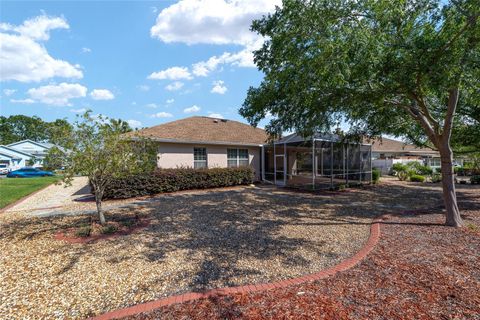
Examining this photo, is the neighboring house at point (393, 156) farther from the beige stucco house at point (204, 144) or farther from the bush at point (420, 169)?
the beige stucco house at point (204, 144)

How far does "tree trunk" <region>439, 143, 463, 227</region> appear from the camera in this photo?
22.7 ft

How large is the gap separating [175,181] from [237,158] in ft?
18.3

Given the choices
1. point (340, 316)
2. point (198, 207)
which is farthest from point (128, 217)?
point (340, 316)

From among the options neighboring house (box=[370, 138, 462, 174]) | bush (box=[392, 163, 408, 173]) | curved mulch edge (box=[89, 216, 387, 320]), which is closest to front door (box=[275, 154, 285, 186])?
neighboring house (box=[370, 138, 462, 174])

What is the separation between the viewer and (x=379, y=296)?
11.2ft

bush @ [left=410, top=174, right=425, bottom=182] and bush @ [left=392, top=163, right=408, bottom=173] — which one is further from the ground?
bush @ [left=392, top=163, right=408, bottom=173]

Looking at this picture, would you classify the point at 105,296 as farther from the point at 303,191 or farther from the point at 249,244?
the point at 303,191

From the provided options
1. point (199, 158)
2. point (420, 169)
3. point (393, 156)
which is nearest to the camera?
point (199, 158)

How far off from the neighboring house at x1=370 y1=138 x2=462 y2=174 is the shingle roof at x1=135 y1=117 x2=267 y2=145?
13.8 metres

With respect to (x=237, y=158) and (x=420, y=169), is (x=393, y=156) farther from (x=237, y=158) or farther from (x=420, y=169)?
(x=237, y=158)

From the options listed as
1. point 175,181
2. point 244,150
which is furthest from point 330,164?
point 175,181

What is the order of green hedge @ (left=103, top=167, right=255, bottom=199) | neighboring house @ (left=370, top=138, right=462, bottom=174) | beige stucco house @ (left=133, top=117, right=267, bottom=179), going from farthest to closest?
neighboring house @ (left=370, top=138, right=462, bottom=174)
beige stucco house @ (left=133, top=117, right=267, bottom=179)
green hedge @ (left=103, top=167, right=255, bottom=199)

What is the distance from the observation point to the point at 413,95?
6426 mm

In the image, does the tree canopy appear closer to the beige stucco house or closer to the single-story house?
the single-story house
